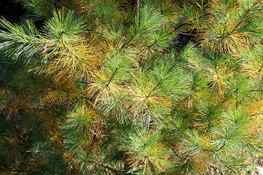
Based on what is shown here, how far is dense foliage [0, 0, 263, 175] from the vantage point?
6.97 ft

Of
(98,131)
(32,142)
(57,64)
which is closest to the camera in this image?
(57,64)

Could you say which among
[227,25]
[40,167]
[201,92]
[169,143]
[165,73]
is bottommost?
[40,167]

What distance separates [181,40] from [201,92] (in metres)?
0.37

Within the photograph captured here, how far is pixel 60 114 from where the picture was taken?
2.63 m

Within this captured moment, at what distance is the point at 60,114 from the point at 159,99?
723mm

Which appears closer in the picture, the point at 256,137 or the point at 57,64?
the point at 57,64

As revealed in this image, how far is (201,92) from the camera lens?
2.42 meters

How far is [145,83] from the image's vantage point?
6.98 ft

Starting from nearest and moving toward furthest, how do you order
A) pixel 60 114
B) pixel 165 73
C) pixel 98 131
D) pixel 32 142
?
pixel 165 73 → pixel 98 131 → pixel 60 114 → pixel 32 142

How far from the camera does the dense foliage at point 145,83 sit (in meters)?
2.12

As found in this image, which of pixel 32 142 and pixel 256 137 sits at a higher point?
pixel 256 137

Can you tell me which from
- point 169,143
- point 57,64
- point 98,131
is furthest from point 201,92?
point 57,64

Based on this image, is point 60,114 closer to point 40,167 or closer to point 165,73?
point 40,167

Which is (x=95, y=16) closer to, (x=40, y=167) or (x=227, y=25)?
(x=227, y=25)
